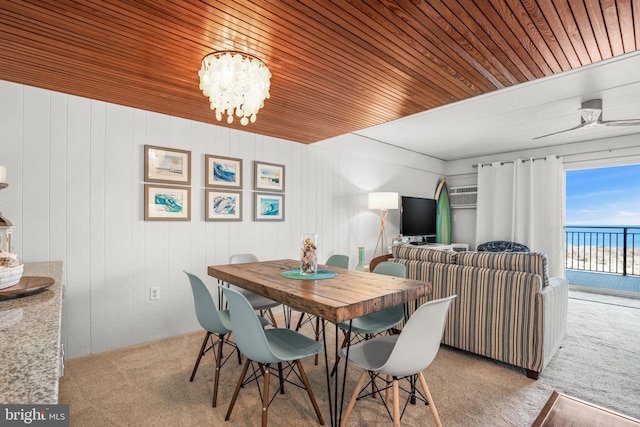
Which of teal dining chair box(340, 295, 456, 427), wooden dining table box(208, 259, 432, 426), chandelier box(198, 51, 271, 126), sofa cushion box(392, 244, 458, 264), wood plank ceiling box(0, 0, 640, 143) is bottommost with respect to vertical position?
teal dining chair box(340, 295, 456, 427)

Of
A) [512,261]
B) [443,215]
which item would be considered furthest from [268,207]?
[443,215]

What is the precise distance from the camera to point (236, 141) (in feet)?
12.0

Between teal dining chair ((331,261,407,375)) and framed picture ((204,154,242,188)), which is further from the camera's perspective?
framed picture ((204,154,242,188))

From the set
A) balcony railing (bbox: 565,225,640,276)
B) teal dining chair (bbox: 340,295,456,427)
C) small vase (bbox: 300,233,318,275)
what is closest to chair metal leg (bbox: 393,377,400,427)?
teal dining chair (bbox: 340,295,456,427)

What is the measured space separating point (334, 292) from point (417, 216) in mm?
4556

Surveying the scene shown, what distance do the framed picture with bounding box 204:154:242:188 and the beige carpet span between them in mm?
1655

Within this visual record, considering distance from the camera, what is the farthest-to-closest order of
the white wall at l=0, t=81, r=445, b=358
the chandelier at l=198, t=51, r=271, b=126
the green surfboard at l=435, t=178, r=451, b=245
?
the green surfboard at l=435, t=178, r=451, b=245
the white wall at l=0, t=81, r=445, b=358
the chandelier at l=198, t=51, r=271, b=126

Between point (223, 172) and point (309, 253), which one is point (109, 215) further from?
point (309, 253)

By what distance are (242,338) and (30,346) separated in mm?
976

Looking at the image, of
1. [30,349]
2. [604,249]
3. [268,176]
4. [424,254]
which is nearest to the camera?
[30,349]

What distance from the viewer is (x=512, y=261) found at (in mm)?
2510

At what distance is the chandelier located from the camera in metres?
1.85

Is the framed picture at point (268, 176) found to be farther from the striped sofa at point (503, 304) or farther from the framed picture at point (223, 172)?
the striped sofa at point (503, 304)

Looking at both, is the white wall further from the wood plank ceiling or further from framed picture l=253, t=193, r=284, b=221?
the wood plank ceiling
